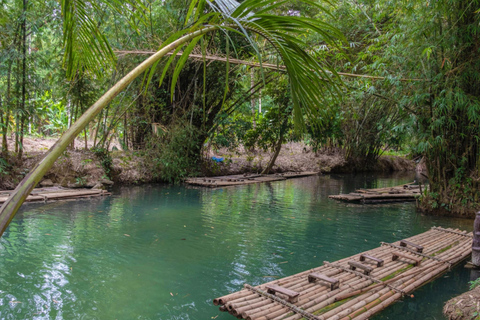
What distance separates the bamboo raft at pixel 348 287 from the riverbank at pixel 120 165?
6.88 m

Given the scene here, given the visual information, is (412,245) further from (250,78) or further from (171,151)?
(250,78)

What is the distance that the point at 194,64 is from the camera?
1018cm

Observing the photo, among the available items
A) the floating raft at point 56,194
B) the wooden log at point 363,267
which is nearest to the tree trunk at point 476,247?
the wooden log at point 363,267

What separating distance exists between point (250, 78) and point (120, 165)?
203 inches

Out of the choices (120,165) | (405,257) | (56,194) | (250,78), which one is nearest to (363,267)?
(405,257)

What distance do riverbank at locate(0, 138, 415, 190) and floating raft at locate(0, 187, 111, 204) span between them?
761mm

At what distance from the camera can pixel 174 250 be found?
4363 mm

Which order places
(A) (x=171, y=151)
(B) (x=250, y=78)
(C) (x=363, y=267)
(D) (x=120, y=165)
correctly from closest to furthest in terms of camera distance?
(C) (x=363, y=267), (D) (x=120, y=165), (A) (x=171, y=151), (B) (x=250, y=78)

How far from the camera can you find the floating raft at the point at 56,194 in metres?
6.80

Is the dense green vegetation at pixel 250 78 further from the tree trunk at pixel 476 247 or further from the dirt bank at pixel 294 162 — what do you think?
the tree trunk at pixel 476 247

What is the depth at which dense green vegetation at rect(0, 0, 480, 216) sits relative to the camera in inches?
81.7

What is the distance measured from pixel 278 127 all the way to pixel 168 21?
4.70 meters

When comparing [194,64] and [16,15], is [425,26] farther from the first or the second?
[16,15]

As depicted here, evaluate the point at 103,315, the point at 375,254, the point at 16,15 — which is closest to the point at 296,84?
the point at 103,315
